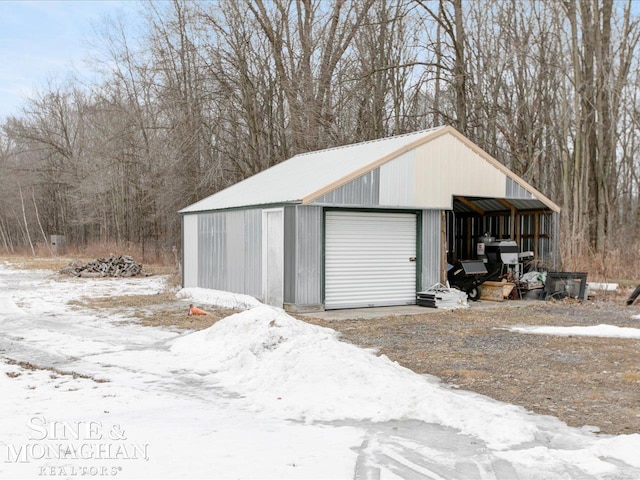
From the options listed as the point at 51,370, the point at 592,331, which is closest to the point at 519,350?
the point at 592,331

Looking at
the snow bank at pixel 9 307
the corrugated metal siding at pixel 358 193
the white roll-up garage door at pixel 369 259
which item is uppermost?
the corrugated metal siding at pixel 358 193

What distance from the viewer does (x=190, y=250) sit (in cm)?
1817

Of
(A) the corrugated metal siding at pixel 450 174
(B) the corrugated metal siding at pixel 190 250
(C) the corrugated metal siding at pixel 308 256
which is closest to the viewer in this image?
(C) the corrugated metal siding at pixel 308 256

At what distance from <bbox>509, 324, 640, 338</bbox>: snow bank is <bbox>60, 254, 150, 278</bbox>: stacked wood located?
17586 millimetres

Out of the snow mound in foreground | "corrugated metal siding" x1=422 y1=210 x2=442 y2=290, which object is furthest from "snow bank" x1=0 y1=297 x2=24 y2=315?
"corrugated metal siding" x1=422 y1=210 x2=442 y2=290

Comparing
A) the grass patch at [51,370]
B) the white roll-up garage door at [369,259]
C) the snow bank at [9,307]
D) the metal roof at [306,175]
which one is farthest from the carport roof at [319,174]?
the grass patch at [51,370]

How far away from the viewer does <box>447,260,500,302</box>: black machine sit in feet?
52.2

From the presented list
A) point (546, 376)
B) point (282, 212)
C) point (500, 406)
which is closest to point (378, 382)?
point (500, 406)

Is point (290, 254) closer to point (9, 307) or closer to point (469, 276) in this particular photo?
point (469, 276)

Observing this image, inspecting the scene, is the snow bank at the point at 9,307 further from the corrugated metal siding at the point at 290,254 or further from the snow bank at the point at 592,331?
the snow bank at the point at 592,331

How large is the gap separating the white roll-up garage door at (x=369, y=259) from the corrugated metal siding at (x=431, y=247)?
0.79ft

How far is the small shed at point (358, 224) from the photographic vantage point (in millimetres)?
13484

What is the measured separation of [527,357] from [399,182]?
6.71 metres

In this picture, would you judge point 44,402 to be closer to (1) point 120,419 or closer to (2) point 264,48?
(1) point 120,419
